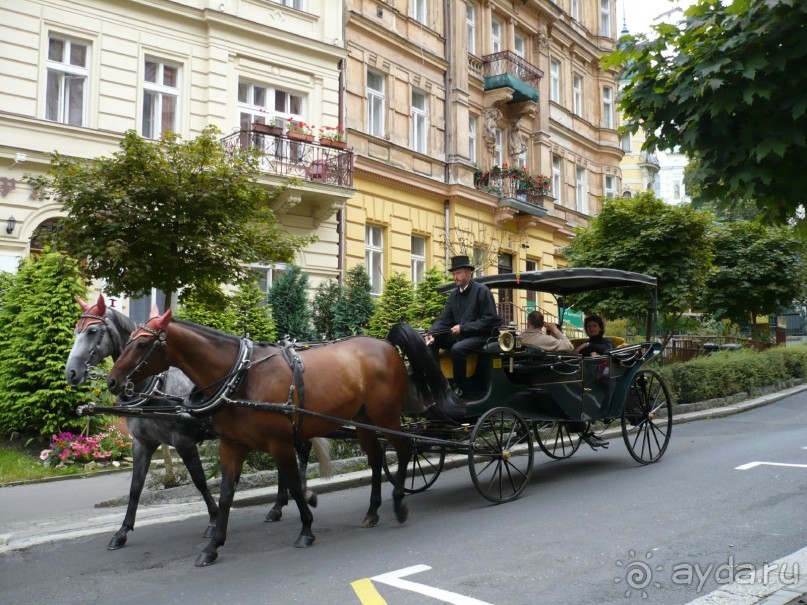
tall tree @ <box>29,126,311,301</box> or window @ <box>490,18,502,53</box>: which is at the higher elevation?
window @ <box>490,18,502,53</box>

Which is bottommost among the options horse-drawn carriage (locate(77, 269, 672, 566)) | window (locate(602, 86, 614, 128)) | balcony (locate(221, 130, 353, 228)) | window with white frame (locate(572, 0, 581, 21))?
horse-drawn carriage (locate(77, 269, 672, 566))

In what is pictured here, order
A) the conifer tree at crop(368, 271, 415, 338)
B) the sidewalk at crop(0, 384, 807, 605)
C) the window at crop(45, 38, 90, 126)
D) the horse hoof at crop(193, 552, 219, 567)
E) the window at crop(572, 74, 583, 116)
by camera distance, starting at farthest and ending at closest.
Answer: the window at crop(572, 74, 583, 116), the conifer tree at crop(368, 271, 415, 338), the window at crop(45, 38, 90, 126), the sidewalk at crop(0, 384, 807, 605), the horse hoof at crop(193, 552, 219, 567)

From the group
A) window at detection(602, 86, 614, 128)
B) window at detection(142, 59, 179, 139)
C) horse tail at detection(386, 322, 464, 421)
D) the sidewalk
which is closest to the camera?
the sidewalk

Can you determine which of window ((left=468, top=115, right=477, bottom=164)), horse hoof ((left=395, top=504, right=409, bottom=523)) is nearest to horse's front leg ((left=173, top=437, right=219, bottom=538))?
horse hoof ((left=395, top=504, right=409, bottom=523))

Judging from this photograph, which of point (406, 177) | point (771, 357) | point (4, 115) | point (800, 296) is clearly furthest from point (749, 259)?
point (4, 115)

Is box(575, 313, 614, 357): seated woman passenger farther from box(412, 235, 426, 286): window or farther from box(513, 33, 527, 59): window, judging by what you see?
box(513, 33, 527, 59): window

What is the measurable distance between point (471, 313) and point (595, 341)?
3.03 meters

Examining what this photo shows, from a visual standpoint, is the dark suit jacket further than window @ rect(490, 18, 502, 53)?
No

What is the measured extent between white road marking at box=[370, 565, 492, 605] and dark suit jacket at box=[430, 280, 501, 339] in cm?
298

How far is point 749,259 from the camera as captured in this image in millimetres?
25141

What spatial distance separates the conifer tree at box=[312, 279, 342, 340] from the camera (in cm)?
1803

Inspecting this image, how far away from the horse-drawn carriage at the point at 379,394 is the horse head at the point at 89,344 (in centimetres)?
49

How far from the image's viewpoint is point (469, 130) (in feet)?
83.7

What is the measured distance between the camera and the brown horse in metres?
6.34
